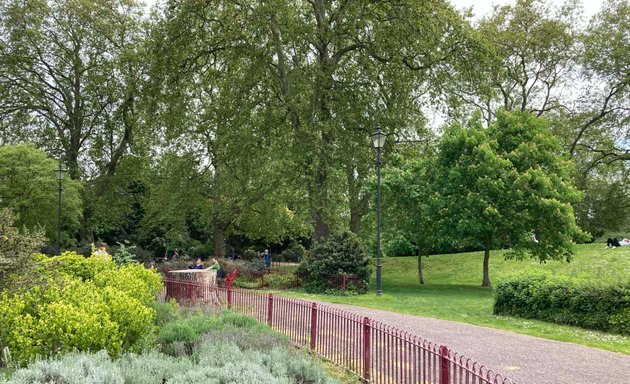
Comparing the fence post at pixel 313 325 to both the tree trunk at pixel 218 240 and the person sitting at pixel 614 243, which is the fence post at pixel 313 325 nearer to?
the tree trunk at pixel 218 240

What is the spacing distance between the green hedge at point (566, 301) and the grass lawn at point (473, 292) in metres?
0.39

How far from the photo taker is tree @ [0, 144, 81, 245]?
29641mm

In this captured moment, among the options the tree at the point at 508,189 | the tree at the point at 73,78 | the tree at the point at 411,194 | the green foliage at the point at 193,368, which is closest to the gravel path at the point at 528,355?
the green foliage at the point at 193,368

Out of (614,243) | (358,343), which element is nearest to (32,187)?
(358,343)

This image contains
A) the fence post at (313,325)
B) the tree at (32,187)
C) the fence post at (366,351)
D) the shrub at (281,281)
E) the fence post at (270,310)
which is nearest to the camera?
the fence post at (366,351)

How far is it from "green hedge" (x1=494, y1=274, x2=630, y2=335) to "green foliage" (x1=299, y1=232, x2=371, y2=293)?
6546 millimetres

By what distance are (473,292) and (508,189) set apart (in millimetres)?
4858

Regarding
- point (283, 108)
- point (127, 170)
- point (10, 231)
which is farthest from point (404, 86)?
point (127, 170)

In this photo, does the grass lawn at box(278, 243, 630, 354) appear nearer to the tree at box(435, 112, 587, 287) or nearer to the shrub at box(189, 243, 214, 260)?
the tree at box(435, 112, 587, 287)

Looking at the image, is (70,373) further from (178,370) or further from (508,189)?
(508,189)

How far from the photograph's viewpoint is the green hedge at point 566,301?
11922 millimetres

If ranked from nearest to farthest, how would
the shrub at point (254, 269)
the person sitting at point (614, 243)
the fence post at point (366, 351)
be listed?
the fence post at point (366, 351), the shrub at point (254, 269), the person sitting at point (614, 243)

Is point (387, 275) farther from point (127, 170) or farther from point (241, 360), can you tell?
point (241, 360)

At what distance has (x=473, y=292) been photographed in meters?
22.7
